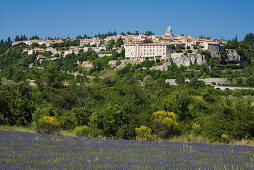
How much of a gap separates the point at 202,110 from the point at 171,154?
54.6ft

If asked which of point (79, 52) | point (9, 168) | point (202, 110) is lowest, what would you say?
point (202, 110)

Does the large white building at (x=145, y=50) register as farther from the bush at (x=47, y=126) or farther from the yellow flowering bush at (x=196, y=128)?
the bush at (x=47, y=126)

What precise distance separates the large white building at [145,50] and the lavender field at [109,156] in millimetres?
79262

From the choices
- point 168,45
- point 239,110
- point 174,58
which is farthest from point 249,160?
point 168,45

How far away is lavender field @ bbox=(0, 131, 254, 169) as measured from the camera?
5582 mm

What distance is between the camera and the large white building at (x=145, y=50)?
86188 mm

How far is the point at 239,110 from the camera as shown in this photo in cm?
1537

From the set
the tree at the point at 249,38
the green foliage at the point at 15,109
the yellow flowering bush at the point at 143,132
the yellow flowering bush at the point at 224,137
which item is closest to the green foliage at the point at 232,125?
the yellow flowering bush at the point at 224,137

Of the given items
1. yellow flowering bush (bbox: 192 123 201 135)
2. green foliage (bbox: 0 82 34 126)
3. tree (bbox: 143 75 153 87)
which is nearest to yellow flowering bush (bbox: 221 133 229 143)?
yellow flowering bush (bbox: 192 123 201 135)

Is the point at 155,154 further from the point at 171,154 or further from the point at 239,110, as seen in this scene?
the point at 239,110

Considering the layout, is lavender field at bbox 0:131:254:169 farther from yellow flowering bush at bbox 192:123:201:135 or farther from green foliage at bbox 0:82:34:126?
green foliage at bbox 0:82:34:126

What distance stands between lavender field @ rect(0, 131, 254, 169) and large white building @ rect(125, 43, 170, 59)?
260 ft

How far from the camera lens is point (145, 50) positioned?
88.9m

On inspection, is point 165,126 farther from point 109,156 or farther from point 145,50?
point 145,50
